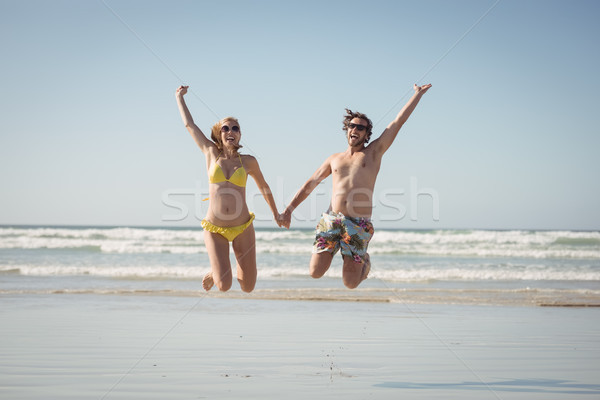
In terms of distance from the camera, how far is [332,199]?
25.6 feet

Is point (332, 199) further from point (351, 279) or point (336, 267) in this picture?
point (336, 267)

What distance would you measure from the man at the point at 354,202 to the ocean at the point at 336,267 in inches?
214

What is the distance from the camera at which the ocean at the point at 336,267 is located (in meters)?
14.1

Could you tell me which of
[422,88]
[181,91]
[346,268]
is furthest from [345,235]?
[181,91]

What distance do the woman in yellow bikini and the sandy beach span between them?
3.77 feet

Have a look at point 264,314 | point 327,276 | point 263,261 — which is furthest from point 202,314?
point 263,261

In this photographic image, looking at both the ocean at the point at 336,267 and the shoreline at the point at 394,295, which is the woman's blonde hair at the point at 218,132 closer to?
the shoreline at the point at 394,295

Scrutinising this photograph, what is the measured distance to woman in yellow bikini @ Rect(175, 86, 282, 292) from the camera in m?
7.50

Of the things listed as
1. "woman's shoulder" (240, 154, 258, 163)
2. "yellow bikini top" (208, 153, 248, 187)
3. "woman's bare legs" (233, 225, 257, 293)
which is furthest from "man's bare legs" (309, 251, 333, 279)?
"woman's shoulder" (240, 154, 258, 163)

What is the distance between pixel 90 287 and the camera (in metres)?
15.0

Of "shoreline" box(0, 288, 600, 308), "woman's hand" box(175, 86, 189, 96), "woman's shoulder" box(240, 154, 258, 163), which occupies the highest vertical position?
"woman's hand" box(175, 86, 189, 96)

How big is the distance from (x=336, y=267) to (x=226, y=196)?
1339 cm

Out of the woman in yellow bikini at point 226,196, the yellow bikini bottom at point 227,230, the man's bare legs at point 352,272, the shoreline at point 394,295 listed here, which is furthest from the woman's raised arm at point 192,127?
the shoreline at point 394,295

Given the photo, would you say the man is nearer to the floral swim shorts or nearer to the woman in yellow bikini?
the floral swim shorts
